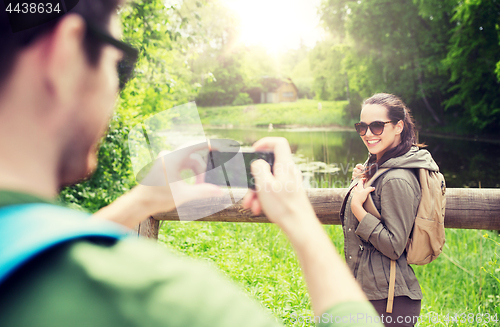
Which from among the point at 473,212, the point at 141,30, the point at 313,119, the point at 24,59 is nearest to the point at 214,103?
the point at 313,119

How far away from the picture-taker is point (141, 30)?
17.4 ft

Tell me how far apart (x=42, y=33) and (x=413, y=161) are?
1.71 meters

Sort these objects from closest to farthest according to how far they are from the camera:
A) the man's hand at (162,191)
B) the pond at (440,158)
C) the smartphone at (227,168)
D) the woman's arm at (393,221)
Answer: the man's hand at (162,191) → the smartphone at (227,168) → the woman's arm at (393,221) → the pond at (440,158)

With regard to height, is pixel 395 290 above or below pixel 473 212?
below

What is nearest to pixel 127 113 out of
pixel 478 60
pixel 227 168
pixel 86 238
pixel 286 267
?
pixel 286 267

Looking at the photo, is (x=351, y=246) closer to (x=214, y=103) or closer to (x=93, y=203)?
(x=93, y=203)

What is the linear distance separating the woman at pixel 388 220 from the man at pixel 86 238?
44.2 inches

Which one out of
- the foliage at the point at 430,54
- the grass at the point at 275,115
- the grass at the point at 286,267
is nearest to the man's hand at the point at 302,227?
the grass at the point at 286,267

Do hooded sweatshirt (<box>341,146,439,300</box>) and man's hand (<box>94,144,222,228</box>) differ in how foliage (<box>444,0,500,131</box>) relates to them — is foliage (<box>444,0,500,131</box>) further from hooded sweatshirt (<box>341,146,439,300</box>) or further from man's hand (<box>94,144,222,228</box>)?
man's hand (<box>94,144,222,228</box>)

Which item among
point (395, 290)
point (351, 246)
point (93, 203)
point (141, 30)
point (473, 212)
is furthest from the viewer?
point (141, 30)

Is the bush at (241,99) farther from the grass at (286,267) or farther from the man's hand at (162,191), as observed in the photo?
the man's hand at (162,191)

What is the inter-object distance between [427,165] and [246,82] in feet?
67.5

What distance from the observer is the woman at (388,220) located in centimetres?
158

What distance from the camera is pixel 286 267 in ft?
11.3
